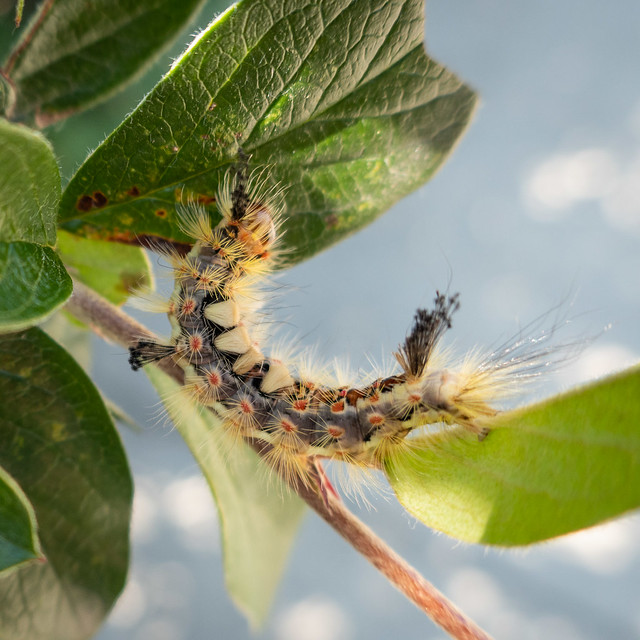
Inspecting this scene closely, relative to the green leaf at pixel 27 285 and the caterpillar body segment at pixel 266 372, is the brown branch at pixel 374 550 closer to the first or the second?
the caterpillar body segment at pixel 266 372

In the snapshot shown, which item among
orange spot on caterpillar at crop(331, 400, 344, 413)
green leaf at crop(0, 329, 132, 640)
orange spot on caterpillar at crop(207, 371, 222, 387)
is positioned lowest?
green leaf at crop(0, 329, 132, 640)

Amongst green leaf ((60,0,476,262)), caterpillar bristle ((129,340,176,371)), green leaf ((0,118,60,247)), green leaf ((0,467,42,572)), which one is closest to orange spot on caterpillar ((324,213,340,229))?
green leaf ((60,0,476,262))

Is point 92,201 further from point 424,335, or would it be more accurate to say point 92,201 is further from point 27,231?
point 424,335

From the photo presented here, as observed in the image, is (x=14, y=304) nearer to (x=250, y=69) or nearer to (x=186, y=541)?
(x=250, y=69)

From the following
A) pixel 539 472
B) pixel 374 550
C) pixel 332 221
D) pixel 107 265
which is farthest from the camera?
pixel 107 265

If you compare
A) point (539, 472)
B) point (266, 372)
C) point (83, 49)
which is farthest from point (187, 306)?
point (539, 472)

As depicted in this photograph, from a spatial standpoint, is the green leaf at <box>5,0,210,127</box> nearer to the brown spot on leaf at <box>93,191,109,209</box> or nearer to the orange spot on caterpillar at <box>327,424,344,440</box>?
the brown spot on leaf at <box>93,191,109,209</box>
